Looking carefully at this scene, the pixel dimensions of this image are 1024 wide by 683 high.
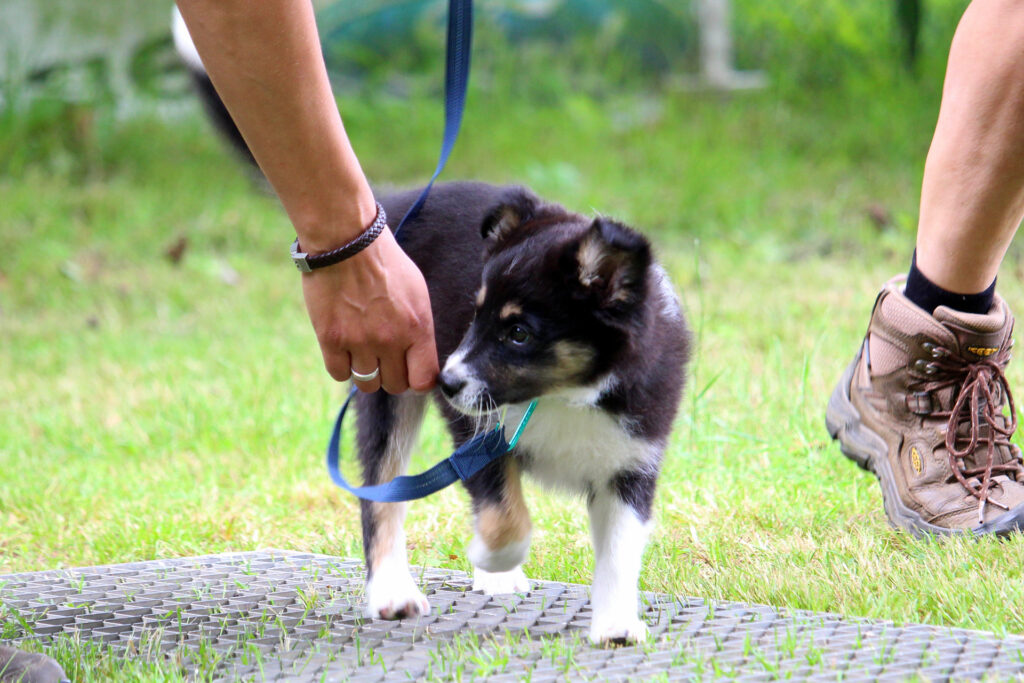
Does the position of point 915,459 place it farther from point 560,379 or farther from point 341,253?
point 341,253

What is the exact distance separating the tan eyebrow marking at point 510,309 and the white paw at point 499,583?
714mm

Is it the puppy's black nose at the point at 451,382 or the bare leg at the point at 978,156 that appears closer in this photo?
the puppy's black nose at the point at 451,382

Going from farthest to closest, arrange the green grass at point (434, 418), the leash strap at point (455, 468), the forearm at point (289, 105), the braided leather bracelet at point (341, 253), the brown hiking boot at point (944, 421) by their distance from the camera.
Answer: the green grass at point (434, 418)
the brown hiking boot at point (944, 421)
the leash strap at point (455, 468)
the braided leather bracelet at point (341, 253)
the forearm at point (289, 105)

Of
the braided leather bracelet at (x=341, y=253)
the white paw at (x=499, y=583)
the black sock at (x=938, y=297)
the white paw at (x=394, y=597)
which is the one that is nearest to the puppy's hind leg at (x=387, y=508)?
the white paw at (x=394, y=597)

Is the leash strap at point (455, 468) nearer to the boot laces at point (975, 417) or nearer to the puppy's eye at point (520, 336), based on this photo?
the puppy's eye at point (520, 336)

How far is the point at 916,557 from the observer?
278 centimetres

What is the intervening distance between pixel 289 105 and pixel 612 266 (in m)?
0.73

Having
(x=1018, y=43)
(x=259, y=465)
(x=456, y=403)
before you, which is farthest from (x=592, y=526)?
(x=259, y=465)

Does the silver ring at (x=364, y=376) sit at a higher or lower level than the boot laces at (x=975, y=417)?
higher

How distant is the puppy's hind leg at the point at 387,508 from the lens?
2645mm

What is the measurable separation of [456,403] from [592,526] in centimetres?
46

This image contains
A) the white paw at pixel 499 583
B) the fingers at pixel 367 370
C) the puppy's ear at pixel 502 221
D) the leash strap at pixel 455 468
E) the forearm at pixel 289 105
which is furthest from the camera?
the white paw at pixel 499 583

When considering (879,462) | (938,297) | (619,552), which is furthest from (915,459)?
(619,552)

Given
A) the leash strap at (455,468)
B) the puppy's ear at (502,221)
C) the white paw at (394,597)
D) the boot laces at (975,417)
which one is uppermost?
the puppy's ear at (502,221)
